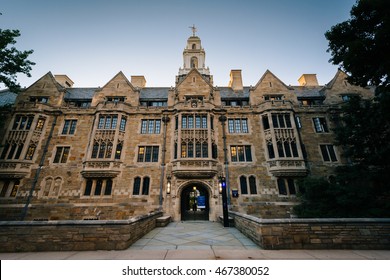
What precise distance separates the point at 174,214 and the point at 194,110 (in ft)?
35.1

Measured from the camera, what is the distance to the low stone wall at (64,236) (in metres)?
6.03

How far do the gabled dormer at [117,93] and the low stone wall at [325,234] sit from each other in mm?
18589

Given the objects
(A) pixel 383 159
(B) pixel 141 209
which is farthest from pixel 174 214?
(A) pixel 383 159

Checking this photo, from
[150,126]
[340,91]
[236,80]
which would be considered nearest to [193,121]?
[150,126]

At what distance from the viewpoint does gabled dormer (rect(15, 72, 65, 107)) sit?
63.1 ft

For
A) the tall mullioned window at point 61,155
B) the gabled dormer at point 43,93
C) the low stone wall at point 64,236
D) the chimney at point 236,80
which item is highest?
the chimney at point 236,80

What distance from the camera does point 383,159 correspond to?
466 inches

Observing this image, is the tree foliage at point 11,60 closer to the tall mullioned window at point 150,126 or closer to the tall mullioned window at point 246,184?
the tall mullioned window at point 150,126

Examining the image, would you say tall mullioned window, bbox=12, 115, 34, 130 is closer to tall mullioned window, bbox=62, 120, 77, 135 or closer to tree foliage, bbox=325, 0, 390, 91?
tall mullioned window, bbox=62, 120, 77, 135

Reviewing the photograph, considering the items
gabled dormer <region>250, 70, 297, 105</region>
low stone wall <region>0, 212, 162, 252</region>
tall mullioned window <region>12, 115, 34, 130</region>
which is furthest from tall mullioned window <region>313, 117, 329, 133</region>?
tall mullioned window <region>12, 115, 34, 130</region>

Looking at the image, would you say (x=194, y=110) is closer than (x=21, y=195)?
No

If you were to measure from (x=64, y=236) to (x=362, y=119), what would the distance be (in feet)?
65.1

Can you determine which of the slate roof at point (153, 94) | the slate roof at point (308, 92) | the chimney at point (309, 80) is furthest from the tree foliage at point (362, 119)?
the chimney at point (309, 80)

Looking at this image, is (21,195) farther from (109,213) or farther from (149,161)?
(149,161)
